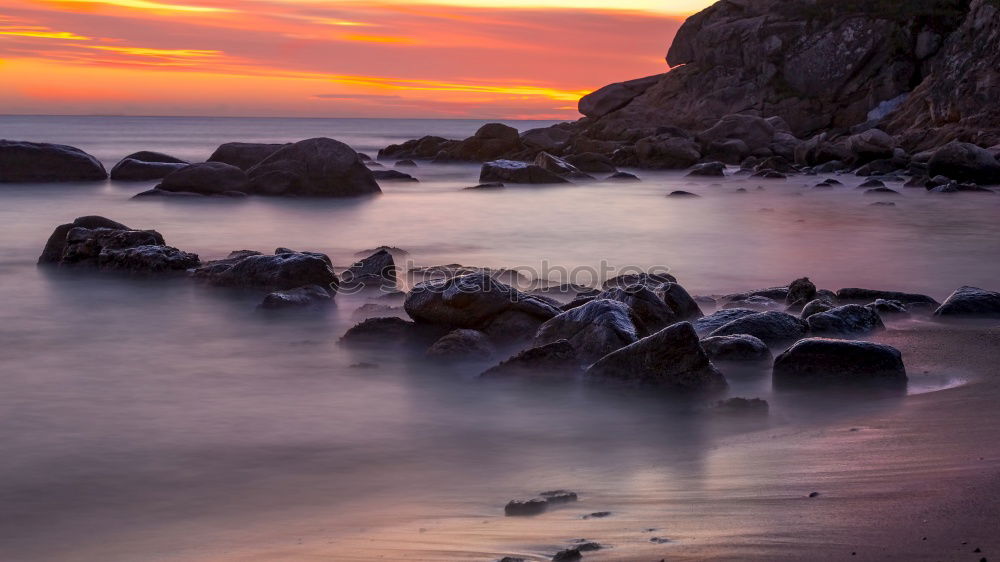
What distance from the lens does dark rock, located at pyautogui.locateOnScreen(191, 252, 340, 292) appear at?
30.1 feet

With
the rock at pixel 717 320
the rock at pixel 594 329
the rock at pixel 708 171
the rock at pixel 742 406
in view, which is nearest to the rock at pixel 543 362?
the rock at pixel 594 329

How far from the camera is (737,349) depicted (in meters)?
6.27

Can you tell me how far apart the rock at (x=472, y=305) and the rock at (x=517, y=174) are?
62.8ft

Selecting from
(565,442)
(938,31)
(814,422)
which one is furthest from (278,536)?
(938,31)

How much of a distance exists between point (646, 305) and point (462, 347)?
143 cm

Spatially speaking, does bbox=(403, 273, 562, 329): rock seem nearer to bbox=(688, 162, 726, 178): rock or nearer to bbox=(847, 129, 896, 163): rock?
bbox=(688, 162, 726, 178): rock

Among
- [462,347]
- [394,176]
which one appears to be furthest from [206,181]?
[462,347]

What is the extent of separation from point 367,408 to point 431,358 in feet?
3.26

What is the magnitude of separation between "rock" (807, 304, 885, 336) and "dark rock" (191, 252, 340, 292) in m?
4.08

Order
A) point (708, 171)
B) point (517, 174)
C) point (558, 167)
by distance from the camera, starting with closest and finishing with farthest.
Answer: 1. point (517, 174)
2. point (558, 167)
3. point (708, 171)

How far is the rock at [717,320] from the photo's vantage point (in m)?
6.99

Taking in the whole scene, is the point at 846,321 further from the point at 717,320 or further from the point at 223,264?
the point at 223,264

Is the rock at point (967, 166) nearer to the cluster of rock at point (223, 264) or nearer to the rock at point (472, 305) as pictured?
the cluster of rock at point (223, 264)

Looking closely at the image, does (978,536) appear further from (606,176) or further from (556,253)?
(606,176)
